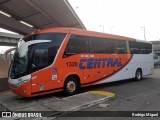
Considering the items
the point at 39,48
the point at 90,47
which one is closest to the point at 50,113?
the point at 39,48

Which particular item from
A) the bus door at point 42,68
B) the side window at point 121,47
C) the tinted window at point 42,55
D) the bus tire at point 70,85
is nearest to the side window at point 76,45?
the tinted window at point 42,55

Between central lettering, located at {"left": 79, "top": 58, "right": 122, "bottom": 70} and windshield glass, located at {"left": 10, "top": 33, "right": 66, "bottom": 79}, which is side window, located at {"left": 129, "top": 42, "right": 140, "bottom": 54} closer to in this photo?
central lettering, located at {"left": 79, "top": 58, "right": 122, "bottom": 70}

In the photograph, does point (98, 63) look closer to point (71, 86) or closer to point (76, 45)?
point (76, 45)

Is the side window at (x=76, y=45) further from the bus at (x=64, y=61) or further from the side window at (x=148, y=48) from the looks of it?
the side window at (x=148, y=48)

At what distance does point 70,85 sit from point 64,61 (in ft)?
4.17

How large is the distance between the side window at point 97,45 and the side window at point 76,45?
17.8 inches

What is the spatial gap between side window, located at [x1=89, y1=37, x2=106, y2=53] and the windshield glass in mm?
2464

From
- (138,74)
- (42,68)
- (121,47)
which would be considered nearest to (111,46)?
(121,47)

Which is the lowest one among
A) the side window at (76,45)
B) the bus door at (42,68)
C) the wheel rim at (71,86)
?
the wheel rim at (71,86)

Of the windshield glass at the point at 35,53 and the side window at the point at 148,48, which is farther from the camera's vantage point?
the side window at the point at 148,48

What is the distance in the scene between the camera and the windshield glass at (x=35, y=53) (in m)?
9.88

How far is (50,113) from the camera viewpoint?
784cm

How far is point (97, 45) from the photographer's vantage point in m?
13.2

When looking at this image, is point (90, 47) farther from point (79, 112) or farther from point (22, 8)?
point (22, 8)
